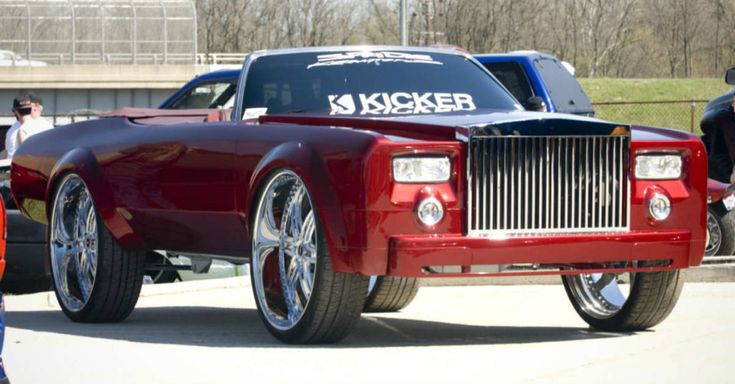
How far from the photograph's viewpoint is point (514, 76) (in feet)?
57.6

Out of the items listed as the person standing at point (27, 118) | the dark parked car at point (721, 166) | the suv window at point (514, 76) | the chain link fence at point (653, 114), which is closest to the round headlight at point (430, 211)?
the dark parked car at point (721, 166)

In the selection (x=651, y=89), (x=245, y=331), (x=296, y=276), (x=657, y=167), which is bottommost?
(x=651, y=89)

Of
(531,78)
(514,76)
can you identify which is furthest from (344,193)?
(514,76)

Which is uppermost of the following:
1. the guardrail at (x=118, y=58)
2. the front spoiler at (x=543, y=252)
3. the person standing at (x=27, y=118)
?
the front spoiler at (x=543, y=252)

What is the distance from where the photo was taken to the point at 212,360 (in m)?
7.39

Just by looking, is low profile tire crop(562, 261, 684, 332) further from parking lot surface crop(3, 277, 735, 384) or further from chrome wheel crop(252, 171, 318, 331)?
chrome wheel crop(252, 171, 318, 331)

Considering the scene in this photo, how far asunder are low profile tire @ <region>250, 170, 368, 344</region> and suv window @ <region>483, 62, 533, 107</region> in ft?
30.6

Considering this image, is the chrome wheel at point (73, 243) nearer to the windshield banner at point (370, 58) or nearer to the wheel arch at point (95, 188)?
the wheel arch at point (95, 188)

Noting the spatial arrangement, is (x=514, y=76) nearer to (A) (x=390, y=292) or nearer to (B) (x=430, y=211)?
(A) (x=390, y=292)

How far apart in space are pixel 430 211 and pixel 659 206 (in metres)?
1.27

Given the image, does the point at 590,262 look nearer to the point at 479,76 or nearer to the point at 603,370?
the point at 603,370

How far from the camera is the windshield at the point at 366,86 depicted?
9.05 metres

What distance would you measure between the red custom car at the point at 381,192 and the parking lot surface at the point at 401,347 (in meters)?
0.31

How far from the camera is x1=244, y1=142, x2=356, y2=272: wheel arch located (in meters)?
7.55
